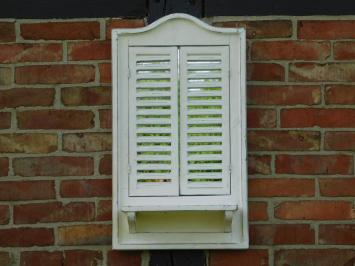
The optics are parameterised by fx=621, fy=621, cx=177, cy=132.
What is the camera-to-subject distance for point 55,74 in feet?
6.75

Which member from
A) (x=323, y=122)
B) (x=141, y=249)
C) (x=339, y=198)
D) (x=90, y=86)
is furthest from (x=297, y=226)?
(x=90, y=86)

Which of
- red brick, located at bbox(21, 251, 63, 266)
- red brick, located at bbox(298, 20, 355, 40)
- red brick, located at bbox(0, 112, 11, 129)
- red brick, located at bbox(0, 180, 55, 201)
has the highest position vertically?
red brick, located at bbox(298, 20, 355, 40)

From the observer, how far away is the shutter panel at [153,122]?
6.49 feet

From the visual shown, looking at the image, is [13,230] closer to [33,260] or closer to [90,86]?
[33,260]

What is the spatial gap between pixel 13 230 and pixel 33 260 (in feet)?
0.39

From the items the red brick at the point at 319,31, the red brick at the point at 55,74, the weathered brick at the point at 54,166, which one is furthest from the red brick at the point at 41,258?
the red brick at the point at 319,31

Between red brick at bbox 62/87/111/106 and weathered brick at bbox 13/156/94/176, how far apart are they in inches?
7.3

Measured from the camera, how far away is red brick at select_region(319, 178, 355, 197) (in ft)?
6.63

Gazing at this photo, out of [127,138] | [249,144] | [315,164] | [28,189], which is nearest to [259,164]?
[249,144]

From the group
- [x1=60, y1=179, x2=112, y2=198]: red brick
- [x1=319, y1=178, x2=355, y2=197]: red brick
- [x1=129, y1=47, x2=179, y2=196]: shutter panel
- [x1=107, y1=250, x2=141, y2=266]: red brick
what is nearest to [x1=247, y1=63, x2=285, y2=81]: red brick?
[x1=129, y1=47, x2=179, y2=196]: shutter panel

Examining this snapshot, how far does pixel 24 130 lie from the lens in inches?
80.4

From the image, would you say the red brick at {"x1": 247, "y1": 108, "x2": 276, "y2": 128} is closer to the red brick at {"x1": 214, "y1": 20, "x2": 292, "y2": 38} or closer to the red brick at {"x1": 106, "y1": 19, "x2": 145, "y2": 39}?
the red brick at {"x1": 214, "y1": 20, "x2": 292, "y2": 38}

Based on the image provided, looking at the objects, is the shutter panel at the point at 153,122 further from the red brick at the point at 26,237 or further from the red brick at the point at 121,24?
the red brick at the point at 26,237

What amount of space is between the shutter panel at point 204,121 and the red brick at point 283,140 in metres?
0.11
